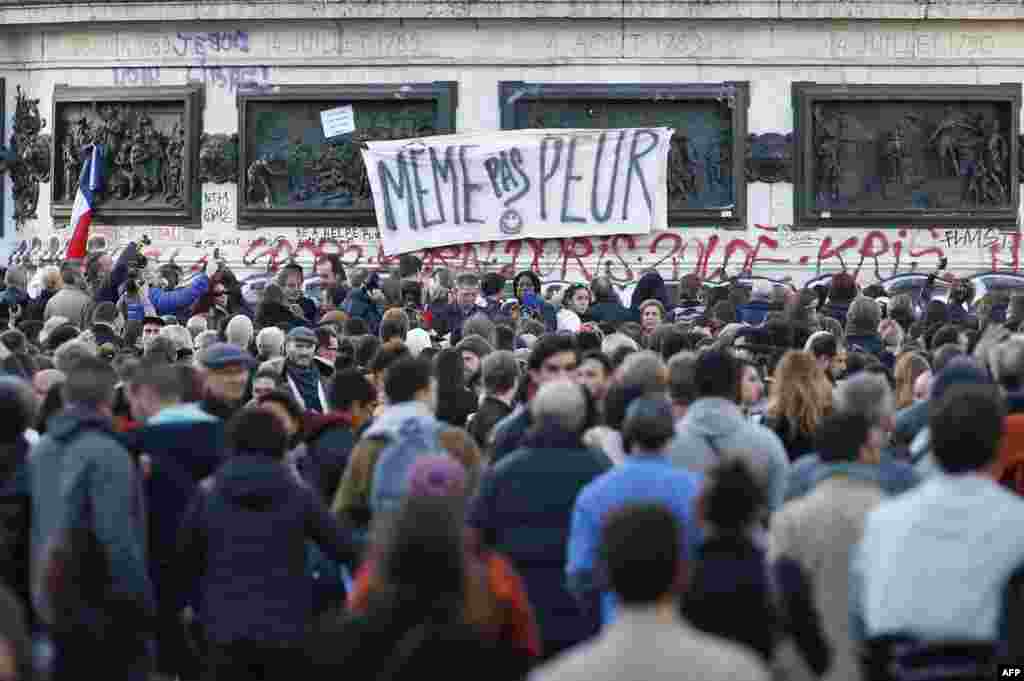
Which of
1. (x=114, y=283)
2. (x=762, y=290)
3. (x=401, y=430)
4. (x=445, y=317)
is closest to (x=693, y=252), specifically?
(x=762, y=290)

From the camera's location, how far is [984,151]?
3222 centimetres

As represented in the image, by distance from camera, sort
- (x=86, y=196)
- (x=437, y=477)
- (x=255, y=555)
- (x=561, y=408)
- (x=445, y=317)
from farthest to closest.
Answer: (x=86, y=196) < (x=445, y=317) < (x=561, y=408) < (x=255, y=555) < (x=437, y=477)

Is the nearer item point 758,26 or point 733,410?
point 733,410

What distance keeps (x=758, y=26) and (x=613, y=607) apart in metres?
24.3

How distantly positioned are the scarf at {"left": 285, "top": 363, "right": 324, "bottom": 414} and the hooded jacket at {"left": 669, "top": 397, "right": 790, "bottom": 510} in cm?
584

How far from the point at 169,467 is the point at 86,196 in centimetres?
2274

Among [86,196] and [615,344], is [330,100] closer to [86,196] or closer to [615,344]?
[86,196]

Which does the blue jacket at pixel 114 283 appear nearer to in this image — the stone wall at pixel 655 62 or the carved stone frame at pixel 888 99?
the stone wall at pixel 655 62

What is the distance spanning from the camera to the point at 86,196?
1316 inches

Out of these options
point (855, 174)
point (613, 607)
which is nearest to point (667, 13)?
point (855, 174)

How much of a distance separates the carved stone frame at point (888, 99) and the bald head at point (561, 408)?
22.0 metres

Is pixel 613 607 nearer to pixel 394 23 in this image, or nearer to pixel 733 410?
pixel 733 410

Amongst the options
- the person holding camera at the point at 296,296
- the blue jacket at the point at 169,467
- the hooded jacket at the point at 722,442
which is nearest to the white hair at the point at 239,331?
the person holding camera at the point at 296,296

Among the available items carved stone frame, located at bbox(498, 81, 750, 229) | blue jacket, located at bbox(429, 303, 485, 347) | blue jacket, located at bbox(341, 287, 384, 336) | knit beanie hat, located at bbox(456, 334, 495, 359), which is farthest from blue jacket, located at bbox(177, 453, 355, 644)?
carved stone frame, located at bbox(498, 81, 750, 229)
